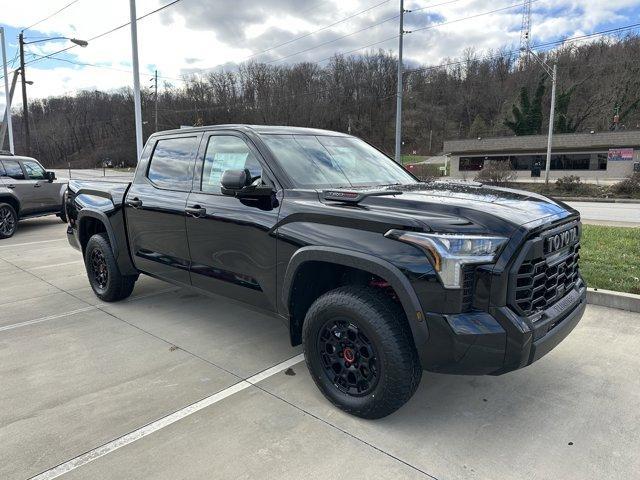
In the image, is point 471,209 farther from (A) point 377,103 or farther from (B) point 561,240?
(A) point 377,103

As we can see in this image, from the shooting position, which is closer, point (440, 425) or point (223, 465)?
point (223, 465)

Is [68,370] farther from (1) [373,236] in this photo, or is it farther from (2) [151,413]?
(1) [373,236]

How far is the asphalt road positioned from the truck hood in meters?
1.27

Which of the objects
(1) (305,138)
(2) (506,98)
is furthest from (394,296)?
(2) (506,98)

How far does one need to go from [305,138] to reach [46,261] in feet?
20.2

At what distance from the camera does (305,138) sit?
398cm

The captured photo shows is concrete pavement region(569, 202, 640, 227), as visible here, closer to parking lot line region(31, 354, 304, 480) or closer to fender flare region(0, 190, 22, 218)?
parking lot line region(31, 354, 304, 480)

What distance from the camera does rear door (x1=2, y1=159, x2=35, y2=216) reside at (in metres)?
10.9

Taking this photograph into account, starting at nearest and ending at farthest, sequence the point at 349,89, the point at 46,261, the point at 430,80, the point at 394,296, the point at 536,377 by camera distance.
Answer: the point at 394,296 < the point at 536,377 < the point at 46,261 < the point at 430,80 < the point at 349,89

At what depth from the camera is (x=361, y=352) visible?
9.59 feet

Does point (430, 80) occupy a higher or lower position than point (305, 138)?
higher

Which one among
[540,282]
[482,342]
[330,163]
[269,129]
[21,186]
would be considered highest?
[269,129]

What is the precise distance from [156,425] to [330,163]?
7.46ft

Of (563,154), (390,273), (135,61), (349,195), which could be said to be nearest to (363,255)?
(390,273)
